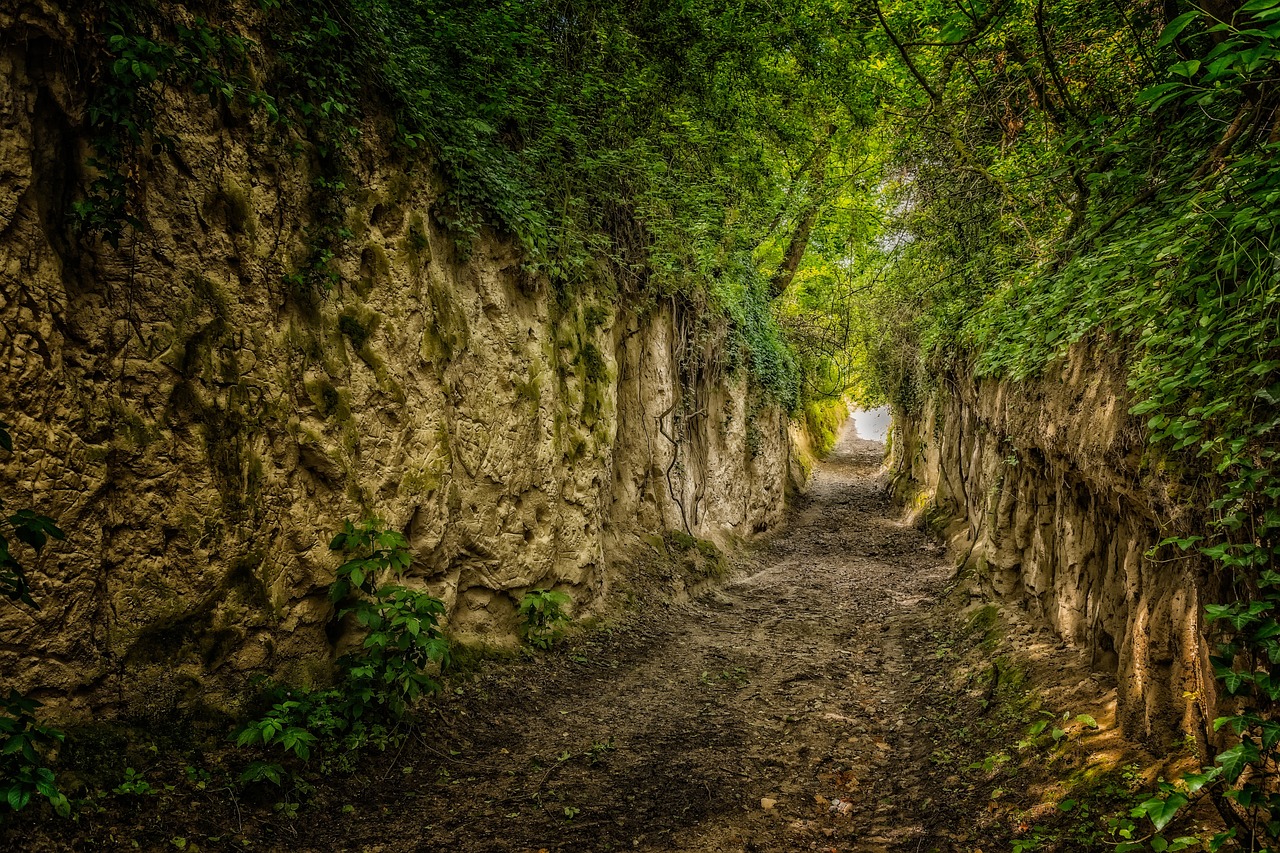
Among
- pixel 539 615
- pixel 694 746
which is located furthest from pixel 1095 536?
pixel 539 615

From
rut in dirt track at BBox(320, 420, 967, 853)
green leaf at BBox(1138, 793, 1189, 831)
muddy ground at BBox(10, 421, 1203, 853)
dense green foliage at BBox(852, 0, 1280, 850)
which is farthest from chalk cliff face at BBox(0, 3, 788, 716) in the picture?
dense green foliage at BBox(852, 0, 1280, 850)

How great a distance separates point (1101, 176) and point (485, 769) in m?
6.52

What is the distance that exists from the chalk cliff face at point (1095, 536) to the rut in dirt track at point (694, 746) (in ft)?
4.31

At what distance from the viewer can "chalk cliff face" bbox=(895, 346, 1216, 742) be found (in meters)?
3.28

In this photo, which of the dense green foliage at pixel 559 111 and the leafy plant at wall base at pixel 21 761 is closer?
the leafy plant at wall base at pixel 21 761

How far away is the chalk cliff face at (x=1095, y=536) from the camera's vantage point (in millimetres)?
3277

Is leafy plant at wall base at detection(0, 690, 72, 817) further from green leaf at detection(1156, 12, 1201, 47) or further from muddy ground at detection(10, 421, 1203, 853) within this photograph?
green leaf at detection(1156, 12, 1201, 47)

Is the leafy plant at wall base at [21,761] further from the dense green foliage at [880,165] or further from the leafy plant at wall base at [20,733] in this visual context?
the dense green foliage at [880,165]

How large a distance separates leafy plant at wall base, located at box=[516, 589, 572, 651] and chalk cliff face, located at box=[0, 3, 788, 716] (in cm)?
18

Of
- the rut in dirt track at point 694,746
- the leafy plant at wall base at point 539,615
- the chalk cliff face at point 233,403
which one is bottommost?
the rut in dirt track at point 694,746

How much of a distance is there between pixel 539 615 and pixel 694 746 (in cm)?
234

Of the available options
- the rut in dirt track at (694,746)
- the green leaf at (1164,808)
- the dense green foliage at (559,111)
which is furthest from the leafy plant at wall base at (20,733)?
the green leaf at (1164,808)

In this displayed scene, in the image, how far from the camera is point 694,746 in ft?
16.2

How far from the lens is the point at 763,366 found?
15.4 metres
